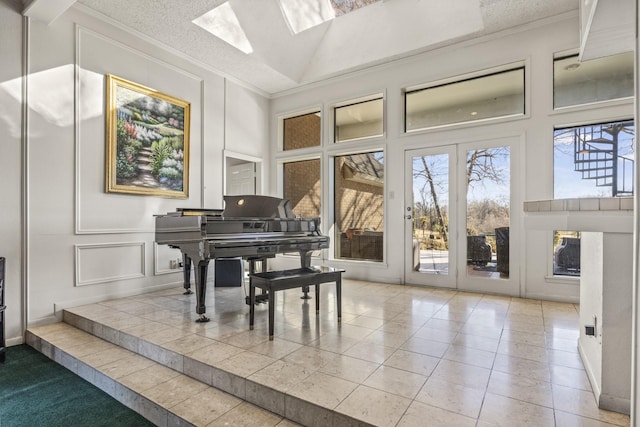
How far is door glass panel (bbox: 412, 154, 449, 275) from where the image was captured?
15.2 ft

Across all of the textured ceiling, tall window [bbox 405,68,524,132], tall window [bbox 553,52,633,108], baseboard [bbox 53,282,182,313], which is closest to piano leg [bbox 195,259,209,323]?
baseboard [bbox 53,282,182,313]

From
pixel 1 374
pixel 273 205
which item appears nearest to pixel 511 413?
pixel 273 205

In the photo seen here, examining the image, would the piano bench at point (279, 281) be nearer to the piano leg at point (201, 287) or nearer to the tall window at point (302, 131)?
the piano leg at point (201, 287)

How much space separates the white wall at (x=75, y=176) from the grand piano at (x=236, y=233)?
→ 1.91 feet

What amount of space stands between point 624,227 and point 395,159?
3.52m

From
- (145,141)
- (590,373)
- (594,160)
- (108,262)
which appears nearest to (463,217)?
(594,160)

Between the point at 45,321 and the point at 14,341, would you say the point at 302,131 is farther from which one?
the point at 14,341

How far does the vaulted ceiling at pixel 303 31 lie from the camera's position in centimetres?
374

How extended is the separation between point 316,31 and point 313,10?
0.35 metres

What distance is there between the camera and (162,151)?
14.4ft

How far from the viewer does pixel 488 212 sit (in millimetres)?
4344

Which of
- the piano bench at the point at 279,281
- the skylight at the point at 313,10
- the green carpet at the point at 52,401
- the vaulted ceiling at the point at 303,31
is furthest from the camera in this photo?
the skylight at the point at 313,10

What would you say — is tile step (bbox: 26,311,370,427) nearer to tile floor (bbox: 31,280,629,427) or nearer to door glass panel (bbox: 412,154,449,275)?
tile floor (bbox: 31,280,629,427)

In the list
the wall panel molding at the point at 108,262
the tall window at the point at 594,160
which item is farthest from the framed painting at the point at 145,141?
the tall window at the point at 594,160
